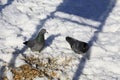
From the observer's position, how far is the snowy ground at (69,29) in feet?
22.9

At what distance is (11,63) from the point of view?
22.6 ft

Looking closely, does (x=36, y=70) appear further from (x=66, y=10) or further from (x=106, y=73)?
(x=66, y=10)

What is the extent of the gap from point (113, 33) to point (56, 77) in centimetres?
207

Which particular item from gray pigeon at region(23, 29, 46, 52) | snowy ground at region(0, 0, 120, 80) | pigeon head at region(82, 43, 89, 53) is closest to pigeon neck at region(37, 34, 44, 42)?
gray pigeon at region(23, 29, 46, 52)

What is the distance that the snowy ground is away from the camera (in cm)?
696

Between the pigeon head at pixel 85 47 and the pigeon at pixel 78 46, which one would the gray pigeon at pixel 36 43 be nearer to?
the pigeon at pixel 78 46

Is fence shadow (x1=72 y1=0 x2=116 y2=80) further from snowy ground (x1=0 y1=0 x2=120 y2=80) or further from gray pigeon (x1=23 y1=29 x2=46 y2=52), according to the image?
gray pigeon (x1=23 y1=29 x2=46 y2=52)

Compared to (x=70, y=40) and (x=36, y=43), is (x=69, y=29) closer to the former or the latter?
(x=70, y=40)

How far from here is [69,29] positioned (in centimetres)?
812

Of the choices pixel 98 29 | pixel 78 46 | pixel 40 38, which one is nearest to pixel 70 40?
pixel 78 46

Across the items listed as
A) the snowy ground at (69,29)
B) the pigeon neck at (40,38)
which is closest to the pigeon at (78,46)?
the snowy ground at (69,29)

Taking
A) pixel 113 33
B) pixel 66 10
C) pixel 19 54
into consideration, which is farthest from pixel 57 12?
pixel 19 54

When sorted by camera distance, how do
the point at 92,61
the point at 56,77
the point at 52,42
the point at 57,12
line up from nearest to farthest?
the point at 56,77 → the point at 92,61 → the point at 52,42 → the point at 57,12

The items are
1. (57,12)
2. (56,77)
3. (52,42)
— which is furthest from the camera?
(57,12)
